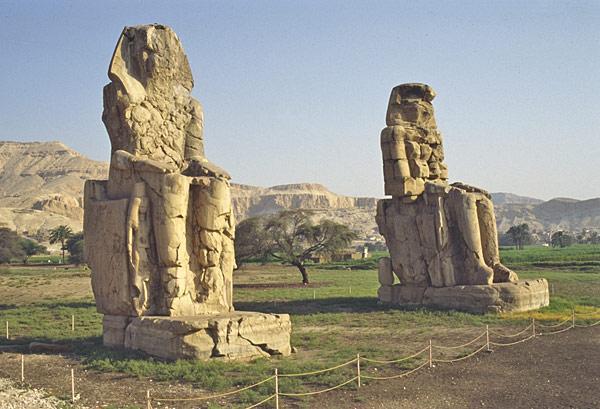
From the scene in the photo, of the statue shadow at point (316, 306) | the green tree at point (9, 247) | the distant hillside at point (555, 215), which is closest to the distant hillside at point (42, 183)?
the green tree at point (9, 247)

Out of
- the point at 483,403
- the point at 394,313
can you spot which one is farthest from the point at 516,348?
the point at 394,313

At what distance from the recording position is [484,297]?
15906 millimetres

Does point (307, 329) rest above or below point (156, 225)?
below

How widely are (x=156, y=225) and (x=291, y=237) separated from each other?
21.2 m

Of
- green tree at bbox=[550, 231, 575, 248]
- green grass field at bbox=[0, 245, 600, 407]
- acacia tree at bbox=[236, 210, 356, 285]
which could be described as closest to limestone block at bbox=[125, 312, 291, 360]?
green grass field at bbox=[0, 245, 600, 407]

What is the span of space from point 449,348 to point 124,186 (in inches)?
259

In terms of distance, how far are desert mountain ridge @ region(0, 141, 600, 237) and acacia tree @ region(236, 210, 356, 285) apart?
89887mm

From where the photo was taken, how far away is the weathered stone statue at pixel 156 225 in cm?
1089

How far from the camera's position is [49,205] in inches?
4240

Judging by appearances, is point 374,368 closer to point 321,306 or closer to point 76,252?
point 321,306

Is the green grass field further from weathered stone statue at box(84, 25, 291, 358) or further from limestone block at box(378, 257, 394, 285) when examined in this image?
limestone block at box(378, 257, 394, 285)

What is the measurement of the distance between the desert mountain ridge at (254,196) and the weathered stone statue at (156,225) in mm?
110046

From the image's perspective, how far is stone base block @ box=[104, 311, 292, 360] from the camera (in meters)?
10.0

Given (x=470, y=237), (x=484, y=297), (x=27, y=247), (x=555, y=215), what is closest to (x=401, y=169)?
(x=470, y=237)
